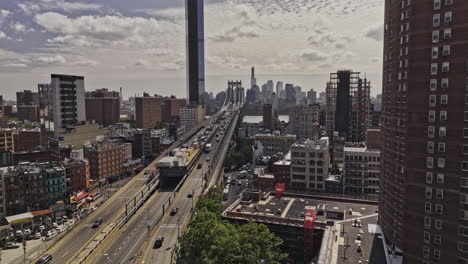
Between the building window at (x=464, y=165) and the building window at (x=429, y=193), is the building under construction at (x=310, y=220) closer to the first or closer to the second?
the building window at (x=429, y=193)

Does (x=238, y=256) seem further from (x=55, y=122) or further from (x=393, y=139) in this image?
(x=55, y=122)

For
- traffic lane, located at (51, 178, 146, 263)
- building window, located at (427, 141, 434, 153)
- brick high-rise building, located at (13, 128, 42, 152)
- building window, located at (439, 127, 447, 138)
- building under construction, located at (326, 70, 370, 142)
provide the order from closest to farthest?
building window, located at (439, 127, 447, 138)
building window, located at (427, 141, 434, 153)
traffic lane, located at (51, 178, 146, 263)
building under construction, located at (326, 70, 370, 142)
brick high-rise building, located at (13, 128, 42, 152)

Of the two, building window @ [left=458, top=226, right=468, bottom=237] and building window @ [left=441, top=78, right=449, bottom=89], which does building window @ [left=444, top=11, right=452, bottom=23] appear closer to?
building window @ [left=441, top=78, right=449, bottom=89]

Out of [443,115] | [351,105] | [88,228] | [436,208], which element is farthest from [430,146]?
[351,105]

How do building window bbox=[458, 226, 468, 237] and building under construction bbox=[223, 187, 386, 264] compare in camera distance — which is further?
building under construction bbox=[223, 187, 386, 264]

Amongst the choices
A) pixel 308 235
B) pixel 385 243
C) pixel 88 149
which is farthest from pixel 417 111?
pixel 88 149

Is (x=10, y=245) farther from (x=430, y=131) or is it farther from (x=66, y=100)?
(x=66, y=100)

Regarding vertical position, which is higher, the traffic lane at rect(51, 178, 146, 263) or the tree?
the tree

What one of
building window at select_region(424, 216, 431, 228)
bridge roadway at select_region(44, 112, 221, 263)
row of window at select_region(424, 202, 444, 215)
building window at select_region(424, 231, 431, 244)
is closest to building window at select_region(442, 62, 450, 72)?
row of window at select_region(424, 202, 444, 215)
